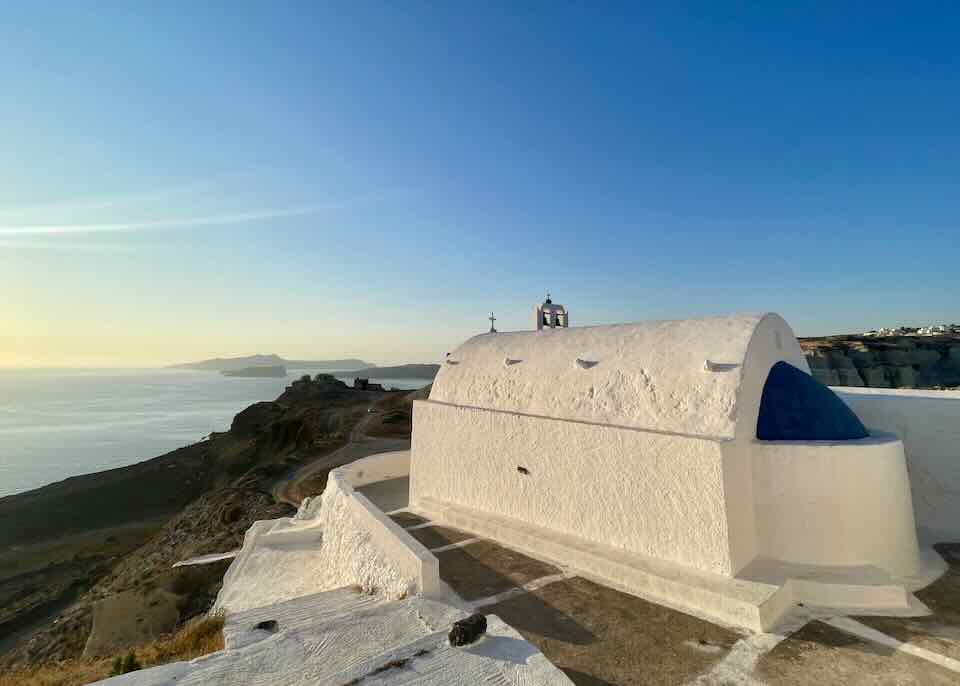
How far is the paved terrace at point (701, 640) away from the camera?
5.38 m

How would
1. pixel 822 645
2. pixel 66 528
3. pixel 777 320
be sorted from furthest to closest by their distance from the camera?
pixel 66 528 < pixel 777 320 < pixel 822 645

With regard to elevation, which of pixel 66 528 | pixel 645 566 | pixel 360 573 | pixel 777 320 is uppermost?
pixel 777 320

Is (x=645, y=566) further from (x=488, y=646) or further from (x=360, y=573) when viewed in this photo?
(x=360, y=573)

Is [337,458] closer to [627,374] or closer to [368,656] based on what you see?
[627,374]

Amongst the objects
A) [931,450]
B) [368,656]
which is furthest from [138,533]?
[931,450]

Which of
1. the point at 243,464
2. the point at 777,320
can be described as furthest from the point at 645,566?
the point at 243,464

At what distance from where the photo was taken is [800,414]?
27.0 ft

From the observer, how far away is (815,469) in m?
7.51

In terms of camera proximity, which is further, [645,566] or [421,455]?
[421,455]

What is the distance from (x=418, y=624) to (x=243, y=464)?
116 feet

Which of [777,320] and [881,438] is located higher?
[777,320]

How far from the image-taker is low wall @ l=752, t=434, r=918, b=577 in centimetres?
740

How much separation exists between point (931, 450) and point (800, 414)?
3768 millimetres

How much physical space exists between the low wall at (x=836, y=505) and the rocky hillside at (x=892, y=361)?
47548mm
